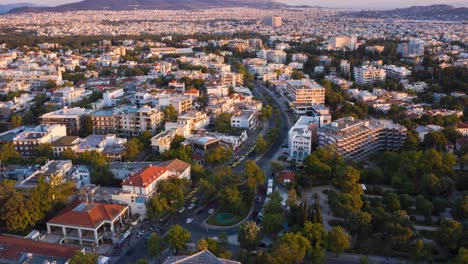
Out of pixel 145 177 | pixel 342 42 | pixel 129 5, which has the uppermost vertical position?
pixel 129 5

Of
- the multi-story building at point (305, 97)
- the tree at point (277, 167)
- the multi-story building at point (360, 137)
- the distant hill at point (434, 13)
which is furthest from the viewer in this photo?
the distant hill at point (434, 13)

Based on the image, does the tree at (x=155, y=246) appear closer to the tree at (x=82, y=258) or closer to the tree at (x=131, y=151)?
the tree at (x=82, y=258)

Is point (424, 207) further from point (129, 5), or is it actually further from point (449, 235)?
point (129, 5)

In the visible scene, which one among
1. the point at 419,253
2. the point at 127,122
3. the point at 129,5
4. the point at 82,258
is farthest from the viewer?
the point at 129,5

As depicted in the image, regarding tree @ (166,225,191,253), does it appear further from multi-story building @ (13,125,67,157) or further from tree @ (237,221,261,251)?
multi-story building @ (13,125,67,157)

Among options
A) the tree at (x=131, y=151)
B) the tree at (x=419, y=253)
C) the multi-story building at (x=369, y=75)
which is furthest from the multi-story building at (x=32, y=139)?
the multi-story building at (x=369, y=75)

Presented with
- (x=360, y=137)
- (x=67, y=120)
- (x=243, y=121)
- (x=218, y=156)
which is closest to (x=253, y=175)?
(x=218, y=156)

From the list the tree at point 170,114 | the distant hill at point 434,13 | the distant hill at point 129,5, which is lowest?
the tree at point 170,114
